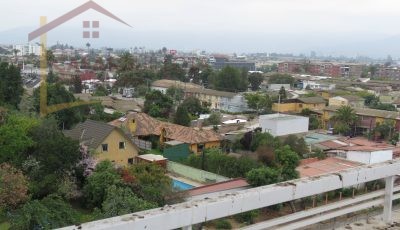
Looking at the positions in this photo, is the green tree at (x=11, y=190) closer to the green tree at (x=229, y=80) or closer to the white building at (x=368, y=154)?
the white building at (x=368, y=154)

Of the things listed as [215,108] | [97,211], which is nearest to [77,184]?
[97,211]

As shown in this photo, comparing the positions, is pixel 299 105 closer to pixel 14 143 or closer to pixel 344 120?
pixel 344 120

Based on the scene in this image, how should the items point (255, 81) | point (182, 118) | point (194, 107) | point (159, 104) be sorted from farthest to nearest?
point (255, 81), point (194, 107), point (159, 104), point (182, 118)

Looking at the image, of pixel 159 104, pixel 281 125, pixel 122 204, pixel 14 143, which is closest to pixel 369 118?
pixel 281 125

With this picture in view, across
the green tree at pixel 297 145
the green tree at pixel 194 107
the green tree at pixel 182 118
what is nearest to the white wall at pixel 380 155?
the green tree at pixel 297 145

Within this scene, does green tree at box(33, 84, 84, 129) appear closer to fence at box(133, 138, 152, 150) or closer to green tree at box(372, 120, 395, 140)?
fence at box(133, 138, 152, 150)

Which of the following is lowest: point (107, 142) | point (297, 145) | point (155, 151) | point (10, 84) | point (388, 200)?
point (155, 151)

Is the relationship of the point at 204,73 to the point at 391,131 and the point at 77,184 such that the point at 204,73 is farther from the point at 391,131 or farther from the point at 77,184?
the point at 77,184
